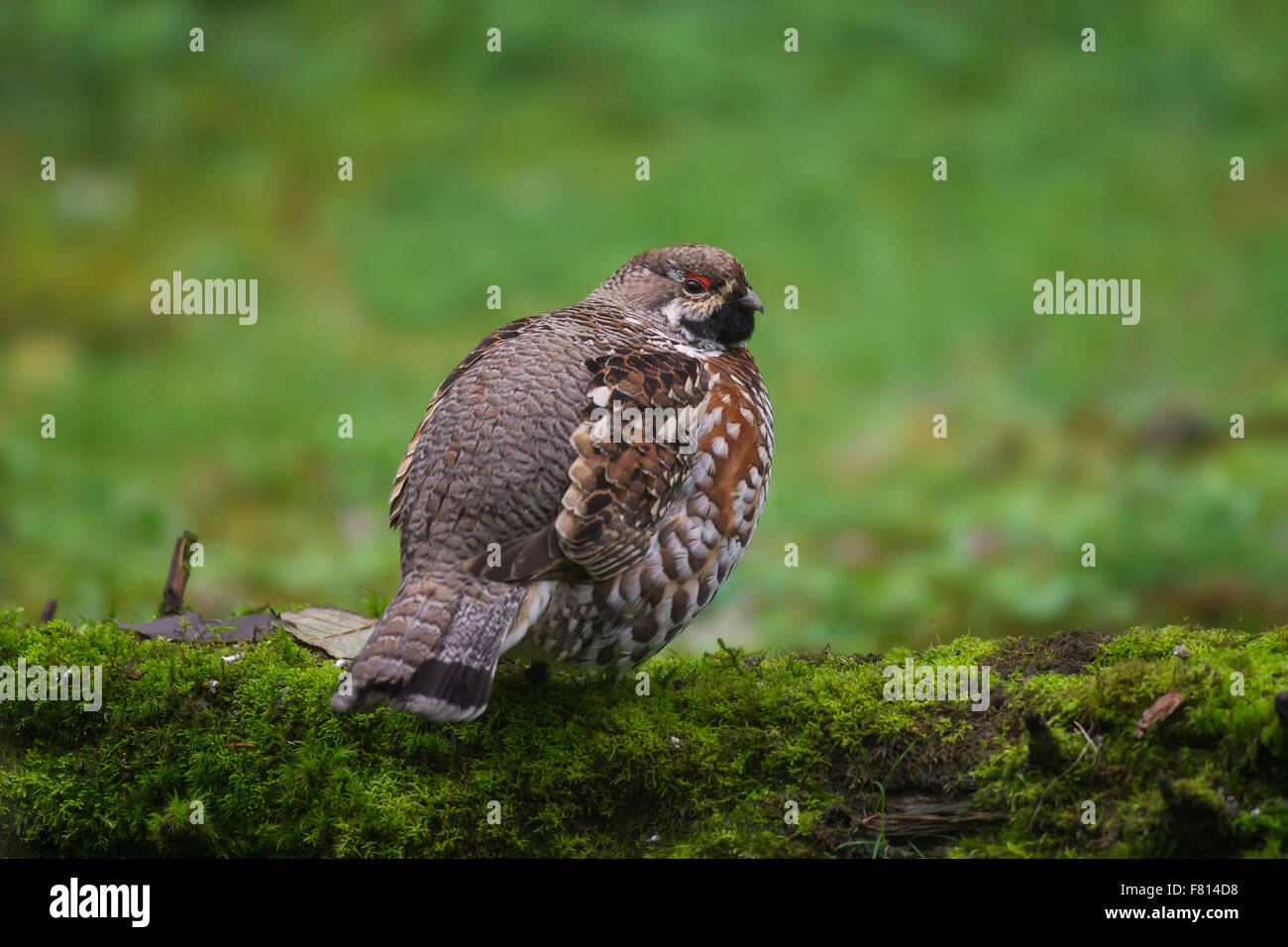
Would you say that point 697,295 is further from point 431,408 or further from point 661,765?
point 661,765

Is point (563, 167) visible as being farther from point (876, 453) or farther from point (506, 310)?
point (876, 453)

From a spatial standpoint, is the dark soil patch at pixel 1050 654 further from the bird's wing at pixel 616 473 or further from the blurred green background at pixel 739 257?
the blurred green background at pixel 739 257

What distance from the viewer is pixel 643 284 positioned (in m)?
5.69

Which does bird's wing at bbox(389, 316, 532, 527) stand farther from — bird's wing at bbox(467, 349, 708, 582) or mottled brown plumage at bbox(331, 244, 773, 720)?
bird's wing at bbox(467, 349, 708, 582)

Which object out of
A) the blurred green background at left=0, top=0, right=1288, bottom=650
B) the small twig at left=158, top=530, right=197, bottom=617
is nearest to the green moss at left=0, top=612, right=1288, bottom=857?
the small twig at left=158, top=530, right=197, bottom=617

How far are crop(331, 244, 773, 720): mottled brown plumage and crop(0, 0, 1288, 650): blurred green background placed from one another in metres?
2.79

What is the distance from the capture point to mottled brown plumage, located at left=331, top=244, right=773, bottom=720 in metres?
4.17

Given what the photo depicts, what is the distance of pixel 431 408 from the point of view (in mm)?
5113

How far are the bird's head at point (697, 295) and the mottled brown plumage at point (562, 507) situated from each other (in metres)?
0.31

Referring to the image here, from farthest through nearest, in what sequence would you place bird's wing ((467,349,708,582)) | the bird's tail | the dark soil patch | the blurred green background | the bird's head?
the blurred green background
the bird's head
the dark soil patch
bird's wing ((467,349,708,582))
the bird's tail

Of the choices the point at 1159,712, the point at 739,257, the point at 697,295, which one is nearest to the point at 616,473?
the point at 697,295

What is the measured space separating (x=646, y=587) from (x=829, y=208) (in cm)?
847

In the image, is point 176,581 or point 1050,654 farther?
point 176,581

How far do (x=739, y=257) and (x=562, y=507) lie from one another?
24.1 feet
